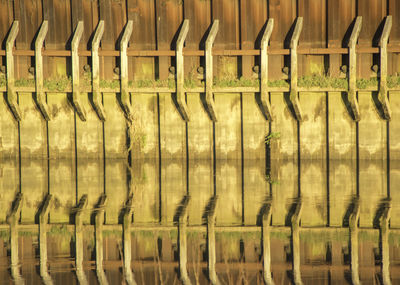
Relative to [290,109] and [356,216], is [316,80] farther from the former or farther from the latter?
[356,216]

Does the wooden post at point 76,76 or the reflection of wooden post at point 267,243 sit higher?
the wooden post at point 76,76

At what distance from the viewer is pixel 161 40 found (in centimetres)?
2389

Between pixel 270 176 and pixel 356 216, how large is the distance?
500 cm

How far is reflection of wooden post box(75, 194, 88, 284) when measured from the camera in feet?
42.2

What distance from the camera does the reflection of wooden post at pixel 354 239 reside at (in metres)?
12.8

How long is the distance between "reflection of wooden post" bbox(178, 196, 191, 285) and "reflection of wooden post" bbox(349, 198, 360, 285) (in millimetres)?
2443

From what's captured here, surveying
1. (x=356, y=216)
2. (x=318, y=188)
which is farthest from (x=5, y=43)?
(x=356, y=216)

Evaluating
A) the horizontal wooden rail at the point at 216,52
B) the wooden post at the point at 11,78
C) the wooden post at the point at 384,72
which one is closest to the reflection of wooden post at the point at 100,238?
the horizontal wooden rail at the point at 216,52

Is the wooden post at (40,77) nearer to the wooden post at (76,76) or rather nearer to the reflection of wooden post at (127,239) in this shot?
the wooden post at (76,76)

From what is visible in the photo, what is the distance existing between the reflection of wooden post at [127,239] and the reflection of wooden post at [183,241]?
2.55 feet

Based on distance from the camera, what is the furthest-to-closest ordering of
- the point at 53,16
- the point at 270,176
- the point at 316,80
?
the point at 53,16, the point at 316,80, the point at 270,176

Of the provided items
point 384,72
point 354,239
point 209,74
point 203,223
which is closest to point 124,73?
point 209,74

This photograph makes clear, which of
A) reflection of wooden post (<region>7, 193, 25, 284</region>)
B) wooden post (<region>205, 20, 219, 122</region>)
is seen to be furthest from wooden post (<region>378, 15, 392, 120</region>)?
reflection of wooden post (<region>7, 193, 25, 284</region>)

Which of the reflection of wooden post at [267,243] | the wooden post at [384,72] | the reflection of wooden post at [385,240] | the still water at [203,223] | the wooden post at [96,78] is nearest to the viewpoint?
the reflection of wooden post at [385,240]
